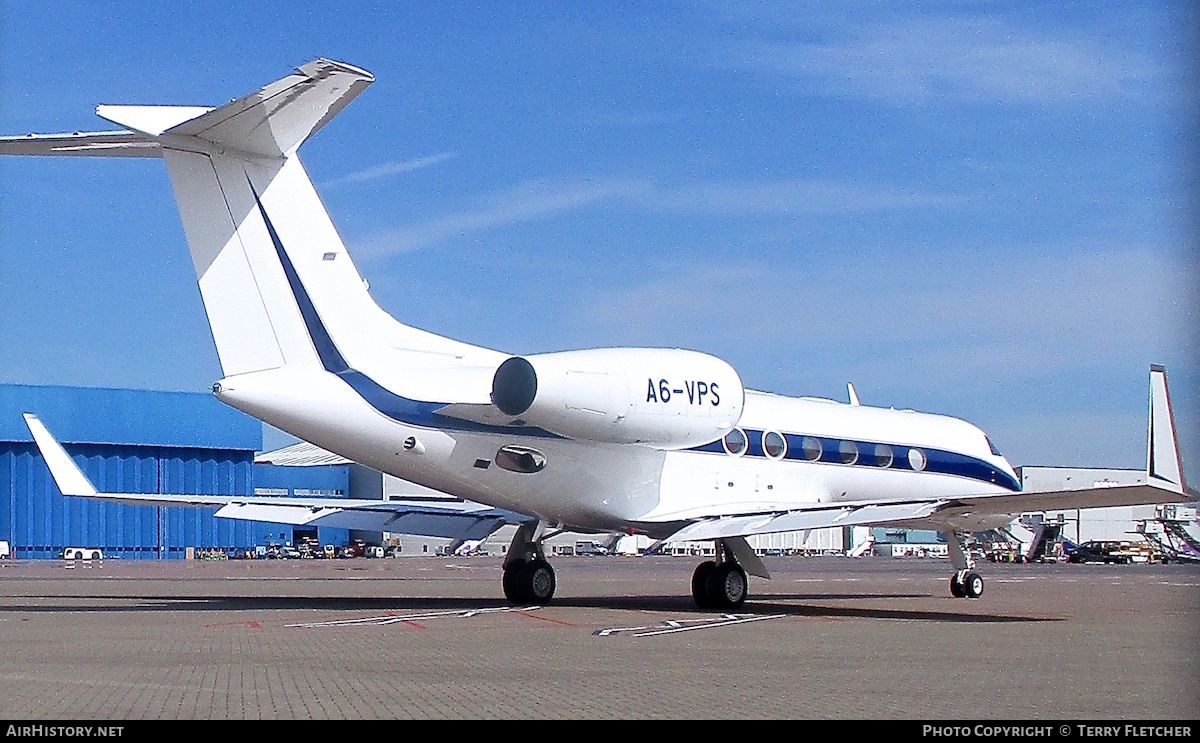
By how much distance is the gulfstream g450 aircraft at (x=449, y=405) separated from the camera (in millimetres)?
17250

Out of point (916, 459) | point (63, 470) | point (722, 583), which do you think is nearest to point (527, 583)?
point (722, 583)

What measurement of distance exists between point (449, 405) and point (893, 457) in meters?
9.06

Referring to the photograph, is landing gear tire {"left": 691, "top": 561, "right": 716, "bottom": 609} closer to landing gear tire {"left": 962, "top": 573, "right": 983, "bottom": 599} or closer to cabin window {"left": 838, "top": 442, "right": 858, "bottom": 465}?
cabin window {"left": 838, "top": 442, "right": 858, "bottom": 465}

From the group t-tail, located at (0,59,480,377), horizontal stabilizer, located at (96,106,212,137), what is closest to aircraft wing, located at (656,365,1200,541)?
t-tail, located at (0,59,480,377)

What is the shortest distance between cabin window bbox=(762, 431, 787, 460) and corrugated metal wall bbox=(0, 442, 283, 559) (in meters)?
46.7

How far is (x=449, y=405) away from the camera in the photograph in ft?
61.0

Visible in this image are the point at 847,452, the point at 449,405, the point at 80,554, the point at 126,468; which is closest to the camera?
the point at 449,405

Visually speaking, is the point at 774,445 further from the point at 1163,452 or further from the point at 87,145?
the point at 87,145

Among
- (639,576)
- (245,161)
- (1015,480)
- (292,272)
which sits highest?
(245,161)

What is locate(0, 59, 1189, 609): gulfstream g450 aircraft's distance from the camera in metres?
17.2
